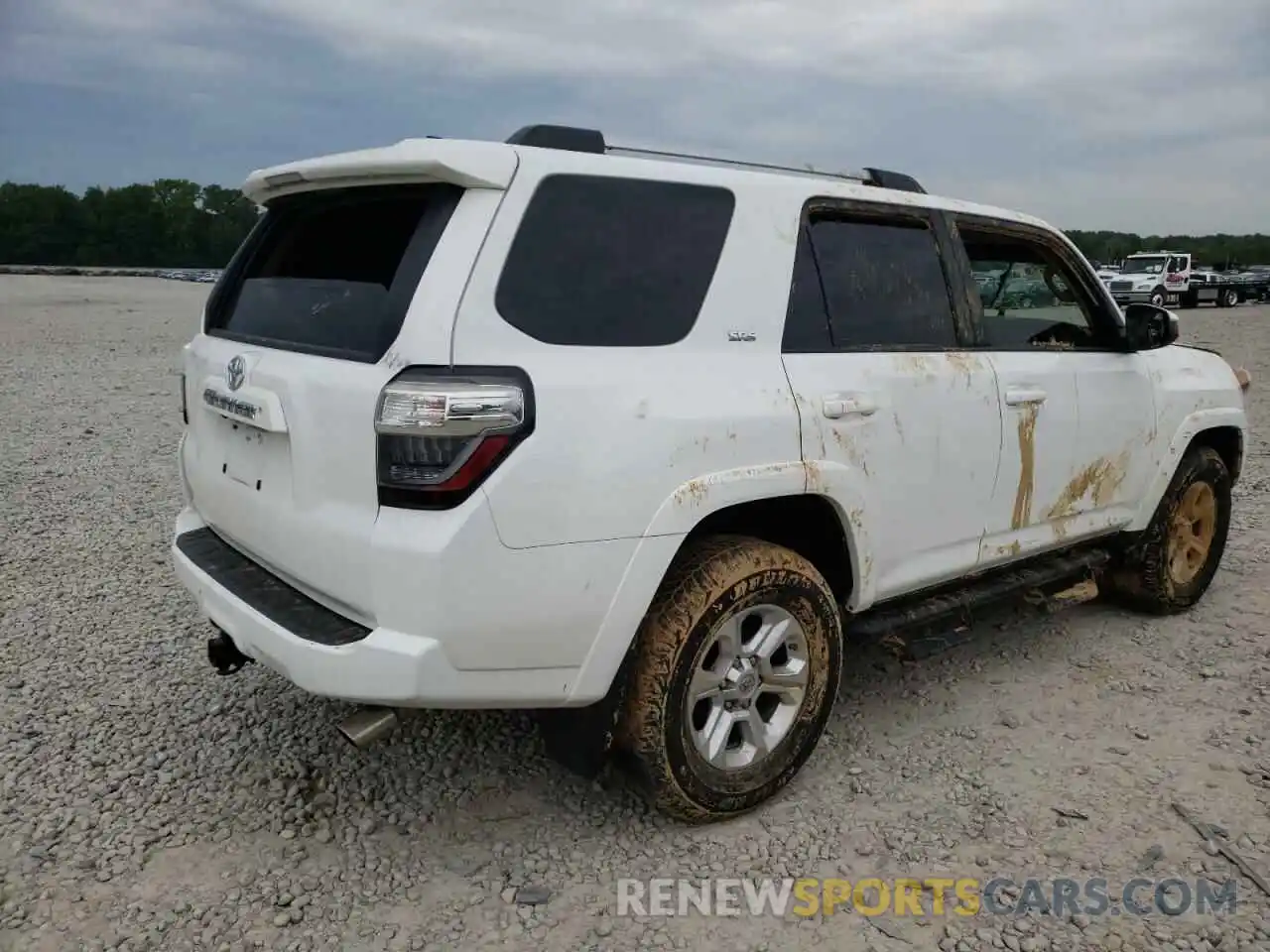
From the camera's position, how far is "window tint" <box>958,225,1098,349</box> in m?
3.76

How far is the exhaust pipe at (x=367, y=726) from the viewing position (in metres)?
2.49

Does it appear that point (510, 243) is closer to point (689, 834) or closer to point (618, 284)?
point (618, 284)

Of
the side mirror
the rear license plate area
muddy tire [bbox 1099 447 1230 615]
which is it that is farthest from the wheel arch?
muddy tire [bbox 1099 447 1230 615]

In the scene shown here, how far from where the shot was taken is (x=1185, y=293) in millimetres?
36750

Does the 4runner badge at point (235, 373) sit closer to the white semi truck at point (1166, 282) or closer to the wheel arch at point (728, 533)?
the wheel arch at point (728, 533)

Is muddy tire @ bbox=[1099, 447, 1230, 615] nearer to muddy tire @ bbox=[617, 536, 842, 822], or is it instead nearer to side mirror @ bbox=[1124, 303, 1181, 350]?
side mirror @ bbox=[1124, 303, 1181, 350]

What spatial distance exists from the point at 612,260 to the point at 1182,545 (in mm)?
3638

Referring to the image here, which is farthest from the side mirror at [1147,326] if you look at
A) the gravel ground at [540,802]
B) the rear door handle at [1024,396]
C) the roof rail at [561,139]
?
the roof rail at [561,139]

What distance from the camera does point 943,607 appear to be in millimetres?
3535

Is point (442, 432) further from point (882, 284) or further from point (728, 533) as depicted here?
point (882, 284)

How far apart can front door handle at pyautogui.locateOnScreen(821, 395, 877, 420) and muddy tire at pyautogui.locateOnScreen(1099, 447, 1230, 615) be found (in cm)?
225

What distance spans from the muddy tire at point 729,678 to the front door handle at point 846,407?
446 mm

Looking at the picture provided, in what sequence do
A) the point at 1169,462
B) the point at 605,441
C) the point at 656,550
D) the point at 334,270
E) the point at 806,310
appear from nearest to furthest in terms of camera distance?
1. the point at 605,441
2. the point at 656,550
3. the point at 334,270
4. the point at 806,310
5. the point at 1169,462

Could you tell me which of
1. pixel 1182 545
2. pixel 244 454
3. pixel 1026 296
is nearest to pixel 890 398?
pixel 1026 296
